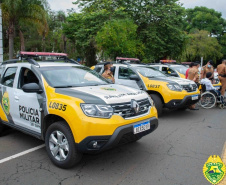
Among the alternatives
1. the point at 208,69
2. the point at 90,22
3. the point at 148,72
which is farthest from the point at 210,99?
the point at 90,22

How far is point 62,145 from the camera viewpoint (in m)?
3.53

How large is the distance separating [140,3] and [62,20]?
20.1 meters

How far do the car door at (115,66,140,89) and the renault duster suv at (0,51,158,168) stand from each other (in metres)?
3.26

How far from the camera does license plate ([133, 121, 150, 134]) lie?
351 cm

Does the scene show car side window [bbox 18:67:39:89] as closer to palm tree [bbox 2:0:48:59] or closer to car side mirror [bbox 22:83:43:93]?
car side mirror [bbox 22:83:43:93]

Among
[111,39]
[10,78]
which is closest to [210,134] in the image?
[10,78]

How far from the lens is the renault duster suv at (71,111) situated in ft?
10.7

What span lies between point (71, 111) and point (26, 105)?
4.29 feet

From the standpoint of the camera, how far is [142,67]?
26.5ft

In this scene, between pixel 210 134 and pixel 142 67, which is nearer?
pixel 210 134

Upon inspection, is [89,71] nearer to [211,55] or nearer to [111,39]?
[111,39]

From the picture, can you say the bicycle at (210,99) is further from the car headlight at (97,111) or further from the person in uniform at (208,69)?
the car headlight at (97,111)

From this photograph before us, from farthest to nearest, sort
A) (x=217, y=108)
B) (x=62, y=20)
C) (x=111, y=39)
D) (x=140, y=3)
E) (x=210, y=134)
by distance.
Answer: (x=62, y=20) → (x=140, y=3) → (x=111, y=39) → (x=217, y=108) → (x=210, y=134)

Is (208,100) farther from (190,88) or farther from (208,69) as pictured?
(190,88)
